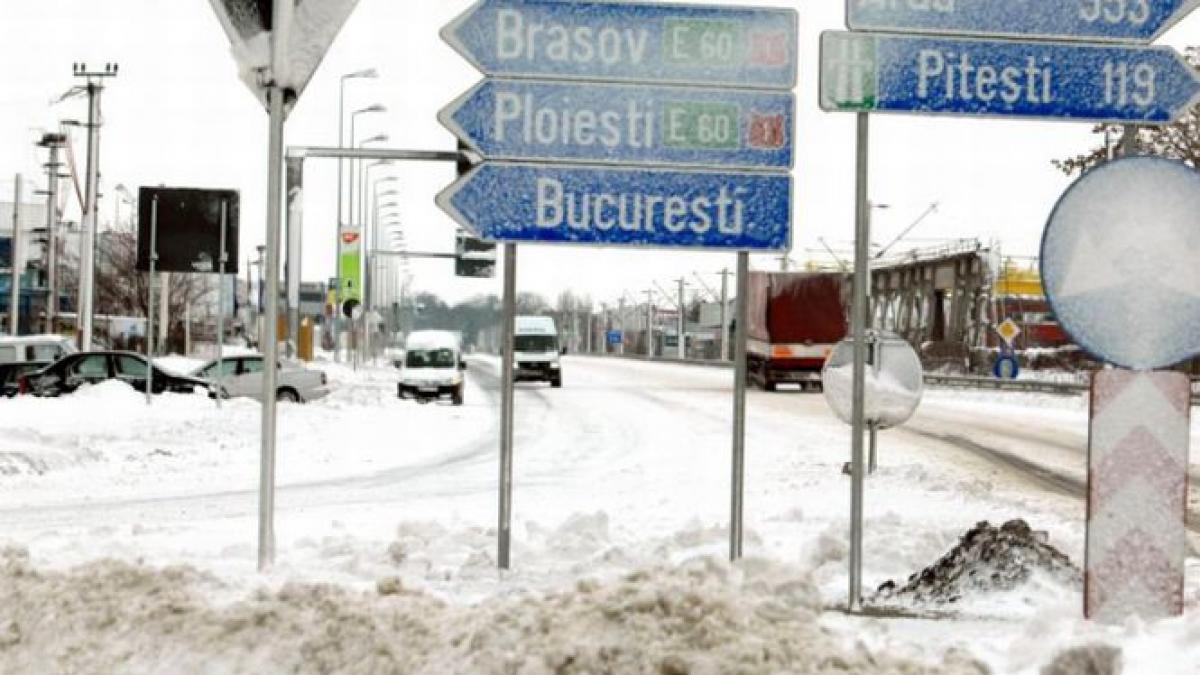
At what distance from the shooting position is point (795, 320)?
133ft

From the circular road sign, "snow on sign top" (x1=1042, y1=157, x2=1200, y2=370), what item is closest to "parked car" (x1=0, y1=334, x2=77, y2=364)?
the circular road sign

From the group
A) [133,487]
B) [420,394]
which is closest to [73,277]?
[420,394]

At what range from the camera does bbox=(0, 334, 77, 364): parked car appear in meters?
36.4

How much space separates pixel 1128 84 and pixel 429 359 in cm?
3245

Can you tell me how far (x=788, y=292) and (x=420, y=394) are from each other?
36.3 ft

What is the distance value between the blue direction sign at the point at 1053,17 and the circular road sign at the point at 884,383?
417 centimetres

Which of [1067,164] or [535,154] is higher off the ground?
[1067,164]

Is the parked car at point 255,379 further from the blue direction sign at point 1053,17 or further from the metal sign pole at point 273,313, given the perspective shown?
the blue direction sign at point 1053,17

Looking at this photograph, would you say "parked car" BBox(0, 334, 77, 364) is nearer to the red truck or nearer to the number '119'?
the red truck

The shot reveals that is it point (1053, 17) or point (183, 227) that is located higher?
point (183, 227)

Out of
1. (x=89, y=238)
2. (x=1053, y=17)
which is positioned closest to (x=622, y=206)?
(x=1053, y=17)

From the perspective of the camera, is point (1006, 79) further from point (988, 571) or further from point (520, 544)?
point (520, 544)

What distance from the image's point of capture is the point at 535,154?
7195 millimetres

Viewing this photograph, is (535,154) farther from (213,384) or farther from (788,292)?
(788,292)
